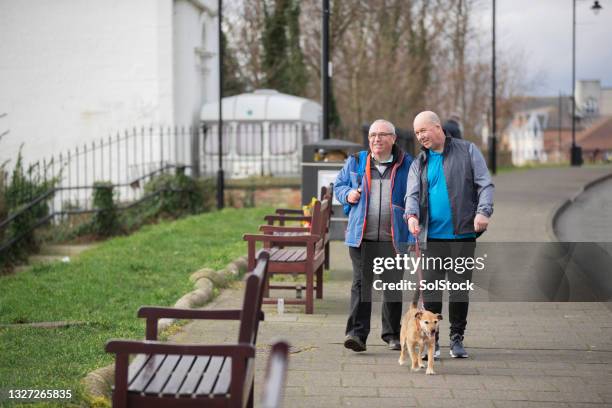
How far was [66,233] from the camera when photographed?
69.7ft

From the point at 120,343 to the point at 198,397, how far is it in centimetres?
46

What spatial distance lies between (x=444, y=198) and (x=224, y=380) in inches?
138

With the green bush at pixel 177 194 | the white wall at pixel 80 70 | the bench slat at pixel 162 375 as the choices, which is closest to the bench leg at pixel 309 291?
the bench slat at pixel 162 375

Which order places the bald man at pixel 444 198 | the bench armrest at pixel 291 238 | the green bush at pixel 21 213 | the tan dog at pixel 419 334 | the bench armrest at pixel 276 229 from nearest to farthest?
1. the tan dog at pixel 419 334
2. the bald man at pixel 444 198
3. the bench armrest at pixel 291 238
4. the bench armrest at pixel 276 229
5. the green bush at pixel 21 213

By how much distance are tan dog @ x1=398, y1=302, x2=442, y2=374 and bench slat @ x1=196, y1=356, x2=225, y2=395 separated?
2.30m

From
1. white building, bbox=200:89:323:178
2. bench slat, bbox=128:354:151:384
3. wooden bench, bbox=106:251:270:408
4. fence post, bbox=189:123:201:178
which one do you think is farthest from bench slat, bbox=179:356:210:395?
fence post, bbox=189:123:201:178

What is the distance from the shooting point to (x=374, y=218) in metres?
8.80

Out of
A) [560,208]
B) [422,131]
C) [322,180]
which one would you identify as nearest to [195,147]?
[560,208]

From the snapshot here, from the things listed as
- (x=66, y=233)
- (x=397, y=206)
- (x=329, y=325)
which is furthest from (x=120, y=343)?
(x=66, y=233)

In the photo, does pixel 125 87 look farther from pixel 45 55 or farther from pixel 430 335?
pixel 430 335

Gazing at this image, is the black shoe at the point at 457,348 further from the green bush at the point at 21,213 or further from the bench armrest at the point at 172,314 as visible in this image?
the green bush at the point at 21,213

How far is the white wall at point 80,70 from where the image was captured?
3288 cm

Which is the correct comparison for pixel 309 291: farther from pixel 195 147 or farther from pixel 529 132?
pixel 529 132

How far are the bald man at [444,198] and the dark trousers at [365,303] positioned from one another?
0.48 m
